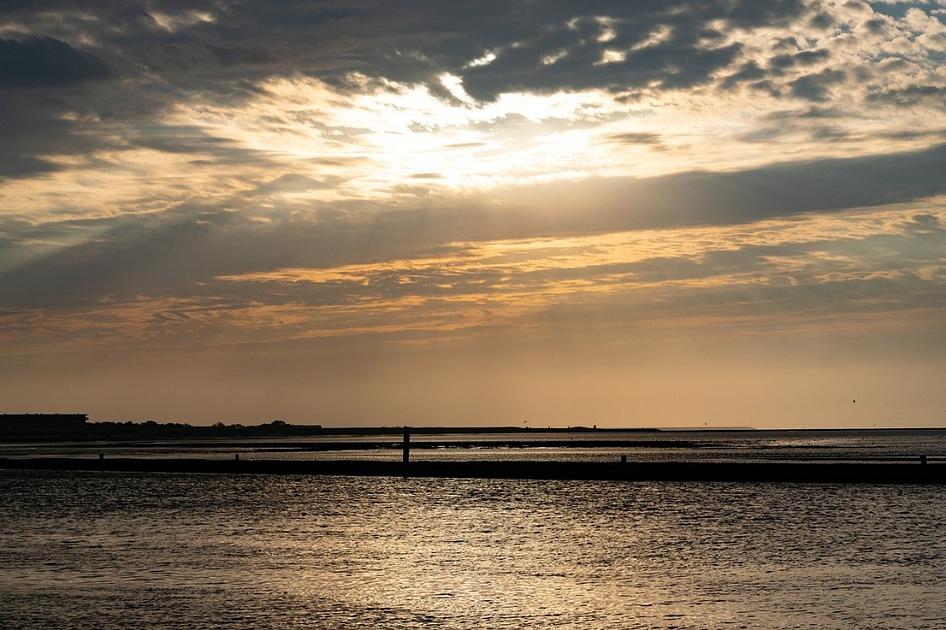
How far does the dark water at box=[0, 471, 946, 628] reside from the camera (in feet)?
94.9

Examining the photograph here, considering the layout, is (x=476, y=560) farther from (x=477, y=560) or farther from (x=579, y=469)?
(x=579, y=469)

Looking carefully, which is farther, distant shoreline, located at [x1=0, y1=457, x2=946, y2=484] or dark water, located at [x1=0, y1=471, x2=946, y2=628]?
distant shoreline, located at [x1=0, y1=457, x2=946, y2=484]

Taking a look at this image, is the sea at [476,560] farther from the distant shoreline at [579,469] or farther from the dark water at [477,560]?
the distant shoreline at [579,469]

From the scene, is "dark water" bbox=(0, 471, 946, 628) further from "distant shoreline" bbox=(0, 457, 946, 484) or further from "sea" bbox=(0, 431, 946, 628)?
"distant shoreline" bbox=(0, 457, 946, 484)

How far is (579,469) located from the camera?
87750 mm

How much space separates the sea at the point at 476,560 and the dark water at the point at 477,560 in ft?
0.35

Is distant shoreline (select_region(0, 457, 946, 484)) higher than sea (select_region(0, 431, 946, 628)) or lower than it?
higher

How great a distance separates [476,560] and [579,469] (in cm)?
4797

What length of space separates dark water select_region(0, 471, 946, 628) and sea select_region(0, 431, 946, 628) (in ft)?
0.35

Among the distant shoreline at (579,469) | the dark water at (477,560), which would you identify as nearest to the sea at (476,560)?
the dark water at (477,560)

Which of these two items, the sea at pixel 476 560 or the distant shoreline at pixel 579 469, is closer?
the sea at pixel 476 560

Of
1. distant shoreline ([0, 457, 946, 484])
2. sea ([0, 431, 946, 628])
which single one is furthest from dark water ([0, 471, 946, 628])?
distant shoreline ([0, 457, 946, 484])

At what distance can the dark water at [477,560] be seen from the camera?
28.9m

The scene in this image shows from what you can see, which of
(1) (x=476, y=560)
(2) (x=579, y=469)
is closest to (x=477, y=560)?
(1) (x=476, y=560)
